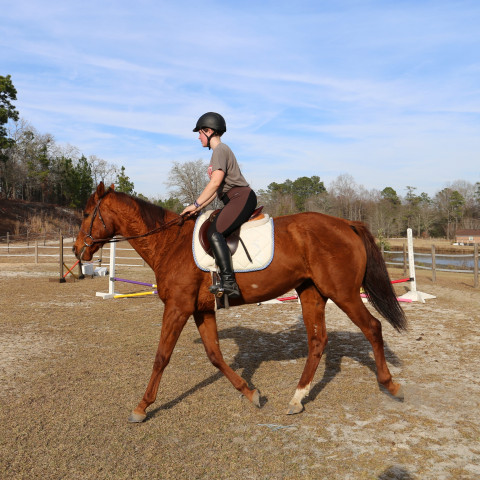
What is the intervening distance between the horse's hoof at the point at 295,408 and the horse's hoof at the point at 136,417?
4.93ft

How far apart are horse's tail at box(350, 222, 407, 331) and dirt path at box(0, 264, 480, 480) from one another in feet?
3.17

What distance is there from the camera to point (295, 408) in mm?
4168

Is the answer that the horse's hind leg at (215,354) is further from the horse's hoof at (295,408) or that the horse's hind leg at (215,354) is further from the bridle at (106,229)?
the bridle at (106,229)

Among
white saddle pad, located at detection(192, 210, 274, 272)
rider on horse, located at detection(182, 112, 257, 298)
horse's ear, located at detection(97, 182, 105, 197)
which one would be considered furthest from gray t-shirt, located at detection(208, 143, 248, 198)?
horse's ear, located at detection(97, 182, 105, 197)

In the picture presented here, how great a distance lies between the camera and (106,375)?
5395mm

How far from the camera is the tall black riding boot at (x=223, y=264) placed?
4.15 m

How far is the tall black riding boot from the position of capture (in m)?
4.15

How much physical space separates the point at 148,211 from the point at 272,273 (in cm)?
170

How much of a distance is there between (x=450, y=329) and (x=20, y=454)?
24.1 feet

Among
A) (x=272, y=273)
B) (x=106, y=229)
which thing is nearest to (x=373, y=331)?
(x=272, y=273)

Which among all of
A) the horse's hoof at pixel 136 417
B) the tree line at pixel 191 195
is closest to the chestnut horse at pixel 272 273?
the horse's hoof at pixel 136 417

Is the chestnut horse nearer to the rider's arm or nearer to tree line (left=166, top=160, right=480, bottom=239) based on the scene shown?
the rider's arm

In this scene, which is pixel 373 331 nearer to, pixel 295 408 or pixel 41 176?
pixel 295 408

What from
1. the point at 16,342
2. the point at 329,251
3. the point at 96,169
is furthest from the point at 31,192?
the point at 329,251
